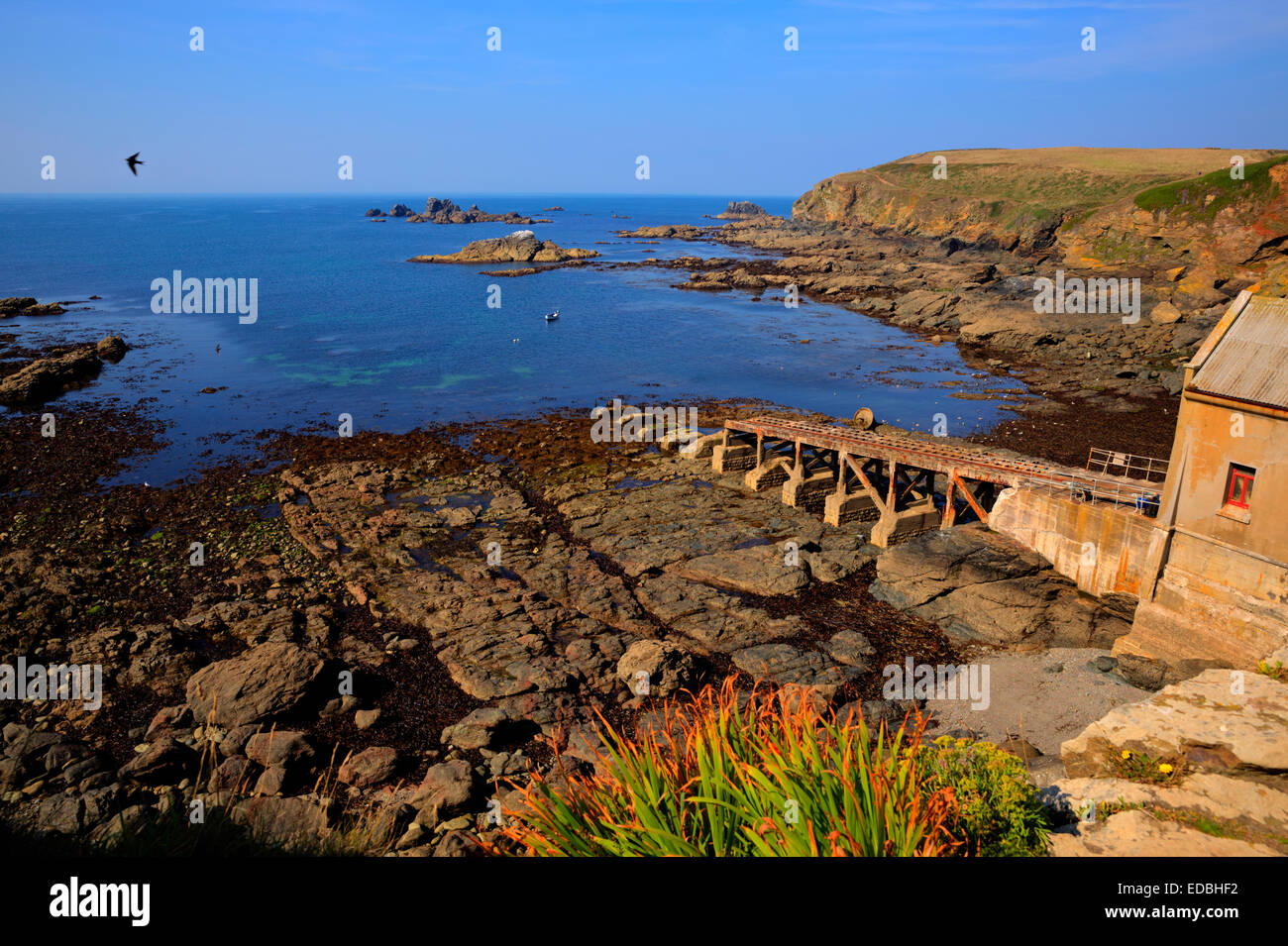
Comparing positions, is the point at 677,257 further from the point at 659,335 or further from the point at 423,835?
the point at 423,835

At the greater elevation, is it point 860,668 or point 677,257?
point 677,257

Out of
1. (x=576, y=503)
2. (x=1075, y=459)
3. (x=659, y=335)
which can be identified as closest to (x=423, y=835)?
(x=576, y=503)

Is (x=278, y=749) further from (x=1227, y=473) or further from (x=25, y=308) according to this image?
(x=25, y=308)

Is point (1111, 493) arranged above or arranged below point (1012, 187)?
below

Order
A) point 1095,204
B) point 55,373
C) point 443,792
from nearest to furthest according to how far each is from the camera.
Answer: point 443,792 → point 55,373 → point 1095,204

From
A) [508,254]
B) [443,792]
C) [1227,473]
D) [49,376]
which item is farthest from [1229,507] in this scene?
[508,254]

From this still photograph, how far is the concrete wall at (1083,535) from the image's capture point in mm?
21188

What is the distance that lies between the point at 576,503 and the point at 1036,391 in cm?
3714

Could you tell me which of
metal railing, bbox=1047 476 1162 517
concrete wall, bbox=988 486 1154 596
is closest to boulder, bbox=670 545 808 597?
concrete wall, bbox=988 486 1154 596

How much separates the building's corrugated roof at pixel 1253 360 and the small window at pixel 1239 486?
1727 millimetres

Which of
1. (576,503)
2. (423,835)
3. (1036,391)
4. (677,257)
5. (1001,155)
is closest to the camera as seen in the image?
(423,835)

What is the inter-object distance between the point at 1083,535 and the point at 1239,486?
4.77 m

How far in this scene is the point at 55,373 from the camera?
2026 inches

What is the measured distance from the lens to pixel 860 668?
21250 millimetres
